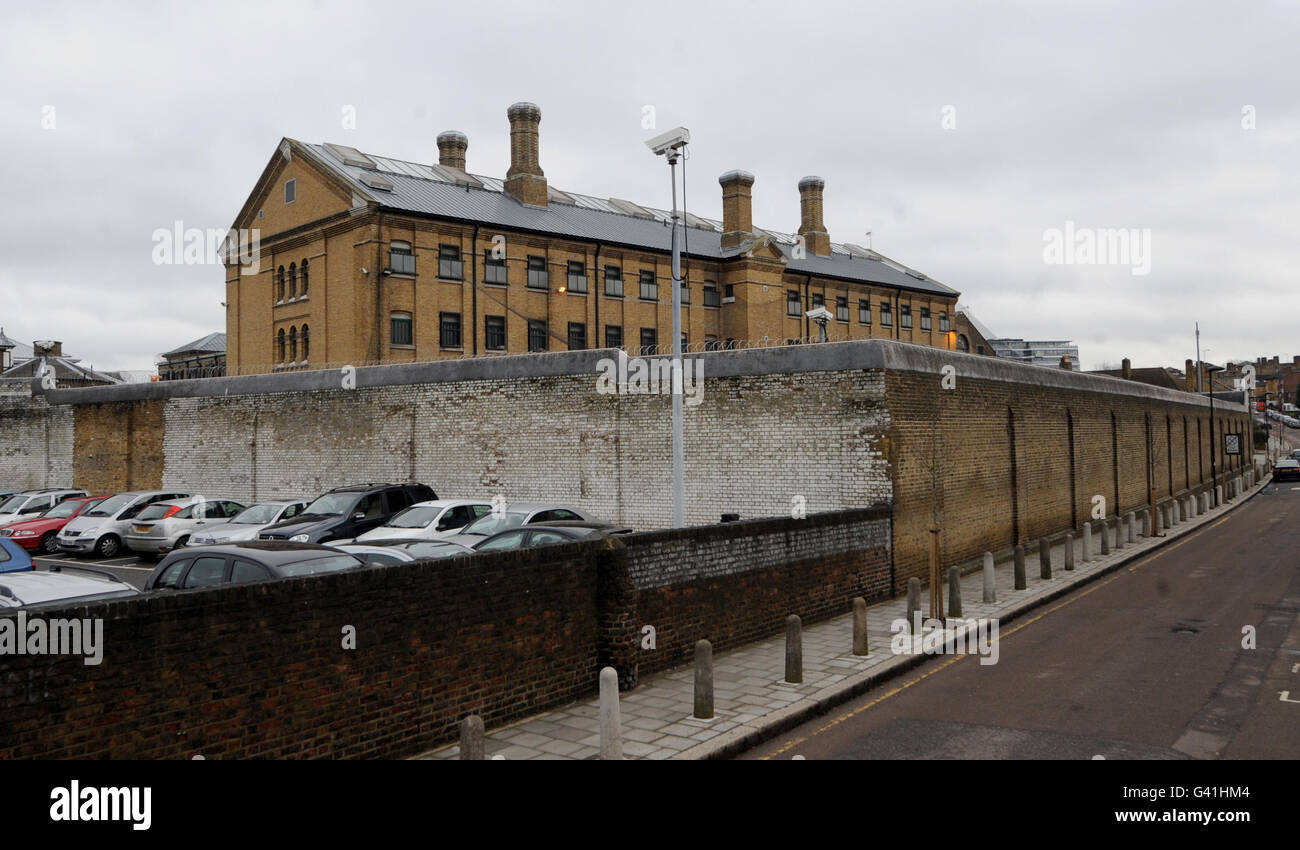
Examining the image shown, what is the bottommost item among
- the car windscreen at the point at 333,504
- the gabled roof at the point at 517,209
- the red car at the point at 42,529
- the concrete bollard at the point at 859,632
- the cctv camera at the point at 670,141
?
the concrete bollard at the point at 859,632

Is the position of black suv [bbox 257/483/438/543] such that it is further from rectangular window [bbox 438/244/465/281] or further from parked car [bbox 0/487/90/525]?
rectangular window [bbox 438/244/465/281]

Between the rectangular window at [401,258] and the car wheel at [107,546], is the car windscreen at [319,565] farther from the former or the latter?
the rectangular window at [401,258]

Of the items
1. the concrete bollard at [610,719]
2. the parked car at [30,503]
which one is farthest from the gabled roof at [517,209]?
the concrete bollard at [610,719]

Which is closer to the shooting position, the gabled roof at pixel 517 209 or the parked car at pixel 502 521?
the parked car at pixel 502 521

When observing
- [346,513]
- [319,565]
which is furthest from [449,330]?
[319,565]

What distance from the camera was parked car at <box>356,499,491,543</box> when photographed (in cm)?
1644

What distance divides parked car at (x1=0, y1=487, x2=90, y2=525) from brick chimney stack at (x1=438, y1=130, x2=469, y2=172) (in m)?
28.8

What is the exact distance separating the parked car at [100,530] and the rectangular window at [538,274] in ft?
72.0

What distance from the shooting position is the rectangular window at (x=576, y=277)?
43719 mm

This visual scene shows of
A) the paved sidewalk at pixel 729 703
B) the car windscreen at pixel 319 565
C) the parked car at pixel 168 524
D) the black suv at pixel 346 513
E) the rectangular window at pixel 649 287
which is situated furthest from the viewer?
the rectangular window at pixel 649 287

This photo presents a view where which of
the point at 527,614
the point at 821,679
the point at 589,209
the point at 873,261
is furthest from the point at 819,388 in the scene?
the point at 873,261

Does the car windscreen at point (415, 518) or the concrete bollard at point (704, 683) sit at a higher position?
the car windscreen at point (415, 518)

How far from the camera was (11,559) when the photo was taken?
12500 millimetres

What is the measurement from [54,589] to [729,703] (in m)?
6.83
